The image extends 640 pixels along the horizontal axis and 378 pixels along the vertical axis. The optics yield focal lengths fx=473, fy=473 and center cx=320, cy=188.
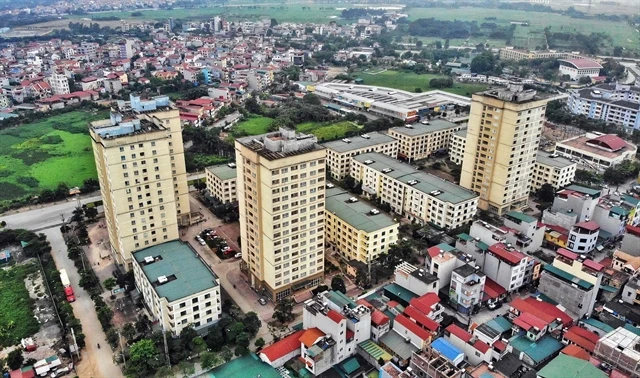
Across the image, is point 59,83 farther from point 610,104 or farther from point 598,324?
point 610,104

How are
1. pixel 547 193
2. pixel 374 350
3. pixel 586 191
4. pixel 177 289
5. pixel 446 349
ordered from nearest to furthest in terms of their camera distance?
pixel 446 349, pixel 374 350, pixel 177 289, pixel 586 191, pixel 547 193

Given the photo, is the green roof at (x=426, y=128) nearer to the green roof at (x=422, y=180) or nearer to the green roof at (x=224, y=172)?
the green roof at (x=422, y=180)

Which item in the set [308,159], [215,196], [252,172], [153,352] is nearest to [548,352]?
[308,159]

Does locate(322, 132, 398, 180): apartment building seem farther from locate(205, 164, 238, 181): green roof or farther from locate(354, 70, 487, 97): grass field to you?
locate(354, 70, 487, 97): grass field

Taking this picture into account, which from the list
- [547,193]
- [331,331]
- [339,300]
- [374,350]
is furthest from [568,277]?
[547,193]

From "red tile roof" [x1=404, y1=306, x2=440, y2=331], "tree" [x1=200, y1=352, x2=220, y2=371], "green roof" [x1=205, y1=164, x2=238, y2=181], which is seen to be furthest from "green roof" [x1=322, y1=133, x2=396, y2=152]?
"tree" [x1=200, y1=352, x2=220, y2=371]

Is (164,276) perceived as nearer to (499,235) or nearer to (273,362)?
(273,362)
